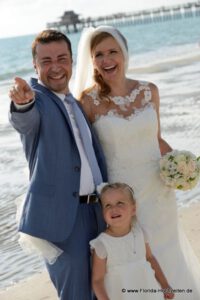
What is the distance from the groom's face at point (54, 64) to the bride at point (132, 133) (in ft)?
1.85

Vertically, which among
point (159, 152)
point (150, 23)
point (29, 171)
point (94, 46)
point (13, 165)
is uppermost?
point (94, 46)

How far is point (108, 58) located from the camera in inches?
155

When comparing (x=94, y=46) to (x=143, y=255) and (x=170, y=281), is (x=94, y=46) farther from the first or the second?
(x=170, y=281)

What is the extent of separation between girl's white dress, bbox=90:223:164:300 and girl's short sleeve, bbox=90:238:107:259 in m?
0.01

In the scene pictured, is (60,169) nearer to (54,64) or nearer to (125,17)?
(54,64)

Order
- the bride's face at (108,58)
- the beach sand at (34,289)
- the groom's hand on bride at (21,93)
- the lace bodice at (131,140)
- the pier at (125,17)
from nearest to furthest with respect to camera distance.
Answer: the groom's hand on bride at (21,93) < the bride's face at (108,58) < the lace bodice at (131,140) < the beach sand at (34,289) < the pier at (125,17)

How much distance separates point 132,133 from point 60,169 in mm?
997

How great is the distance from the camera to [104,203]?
3.44 m

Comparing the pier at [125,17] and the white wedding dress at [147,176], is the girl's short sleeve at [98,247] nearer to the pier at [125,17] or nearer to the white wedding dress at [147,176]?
the white wedding dress at [147,176]

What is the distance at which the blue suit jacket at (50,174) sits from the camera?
10.7ft

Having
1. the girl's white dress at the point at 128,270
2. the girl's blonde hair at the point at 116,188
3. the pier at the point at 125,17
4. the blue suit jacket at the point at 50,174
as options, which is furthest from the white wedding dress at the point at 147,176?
the pier at the point at 125,17

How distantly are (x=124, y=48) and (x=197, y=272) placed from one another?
6.12 ft

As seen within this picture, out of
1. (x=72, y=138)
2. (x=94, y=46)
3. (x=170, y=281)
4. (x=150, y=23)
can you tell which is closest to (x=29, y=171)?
(x=72, y=138)

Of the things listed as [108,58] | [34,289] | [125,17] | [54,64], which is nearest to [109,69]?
[108,58]
